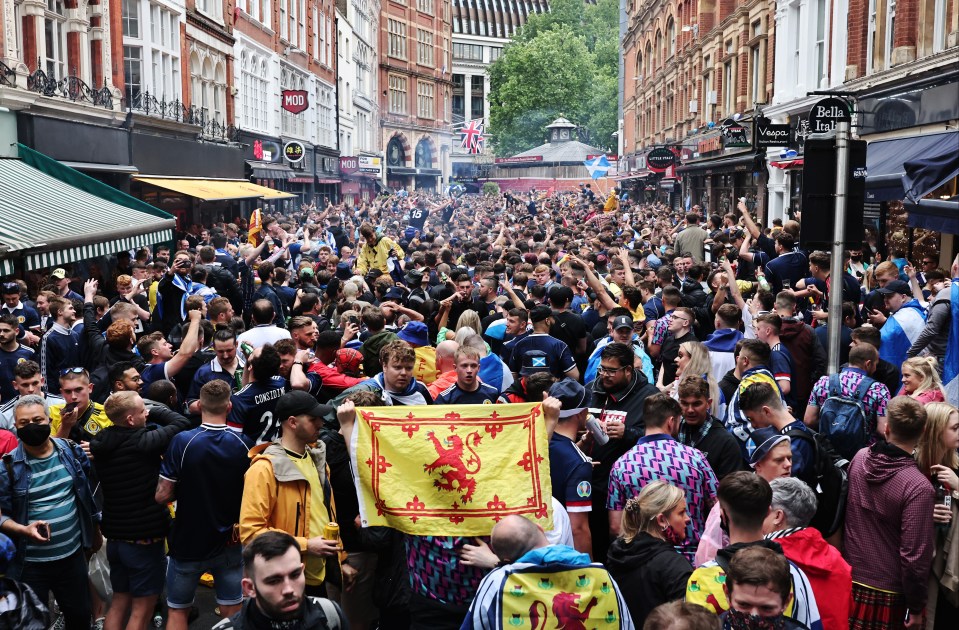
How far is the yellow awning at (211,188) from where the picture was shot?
24.6m

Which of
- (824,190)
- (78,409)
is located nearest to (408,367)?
(78,409)

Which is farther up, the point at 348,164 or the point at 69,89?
the point at 348,164

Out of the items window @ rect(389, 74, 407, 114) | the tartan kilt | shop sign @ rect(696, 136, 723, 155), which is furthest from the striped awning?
window @ rect(389, 74, 407, 114)

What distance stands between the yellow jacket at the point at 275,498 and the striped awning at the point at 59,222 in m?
7.80

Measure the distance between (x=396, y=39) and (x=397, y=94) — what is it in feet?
14.6

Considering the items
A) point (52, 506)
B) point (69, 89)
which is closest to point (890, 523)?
point (52, 506)

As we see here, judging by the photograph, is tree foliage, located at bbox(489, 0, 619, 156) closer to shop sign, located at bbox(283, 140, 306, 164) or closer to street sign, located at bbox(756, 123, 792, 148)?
shop sign, located at bbox(283, 140, 306, 164)

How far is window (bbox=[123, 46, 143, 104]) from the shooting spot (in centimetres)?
2528

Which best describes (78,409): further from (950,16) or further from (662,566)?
(950,16)

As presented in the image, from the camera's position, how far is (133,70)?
25.7 meters

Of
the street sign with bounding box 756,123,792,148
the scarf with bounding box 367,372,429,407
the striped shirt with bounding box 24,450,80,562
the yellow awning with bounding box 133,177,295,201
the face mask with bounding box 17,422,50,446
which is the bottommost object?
the striped shirt with bounding box 24,450,80,562

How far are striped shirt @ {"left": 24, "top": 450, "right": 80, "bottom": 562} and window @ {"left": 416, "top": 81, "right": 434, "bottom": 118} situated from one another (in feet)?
275

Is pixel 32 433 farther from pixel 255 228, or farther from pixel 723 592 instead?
pixel 255 228

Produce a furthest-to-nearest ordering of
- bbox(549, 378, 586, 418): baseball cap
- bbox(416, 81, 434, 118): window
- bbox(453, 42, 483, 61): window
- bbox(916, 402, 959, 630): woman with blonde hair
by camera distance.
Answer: bbox(453, 42, 483, 61): window → bbox(416, 81, 434, 118): window → bbox(549, 378, 586, 418): baseball cap → bbox(916, 402, 959, 630): woman with blonde hair
